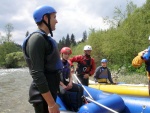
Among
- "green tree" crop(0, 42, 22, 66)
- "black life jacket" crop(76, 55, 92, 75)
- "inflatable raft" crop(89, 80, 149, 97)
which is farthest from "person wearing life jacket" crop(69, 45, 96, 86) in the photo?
"green tree" crop(0, 42, 22, 66)

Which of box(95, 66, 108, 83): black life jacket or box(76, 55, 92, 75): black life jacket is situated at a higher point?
box(76, 55, 92, 75): black life jacket

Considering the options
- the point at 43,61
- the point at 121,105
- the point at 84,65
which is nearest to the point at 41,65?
the point at 43,61

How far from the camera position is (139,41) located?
1867 centimetres

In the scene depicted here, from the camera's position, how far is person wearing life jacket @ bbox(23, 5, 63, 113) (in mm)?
2027

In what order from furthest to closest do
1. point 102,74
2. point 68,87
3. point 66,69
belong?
1. point 102,74
2. point 66,69
3. point 68,87

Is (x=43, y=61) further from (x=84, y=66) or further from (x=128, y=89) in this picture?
(x=128, y=89)

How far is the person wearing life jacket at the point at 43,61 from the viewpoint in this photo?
203cm

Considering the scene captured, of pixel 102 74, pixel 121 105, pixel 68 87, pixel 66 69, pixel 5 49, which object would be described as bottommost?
pixel 121 105

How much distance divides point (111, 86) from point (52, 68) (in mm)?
5260

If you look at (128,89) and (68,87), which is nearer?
(68,87)

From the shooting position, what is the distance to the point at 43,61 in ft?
6.83

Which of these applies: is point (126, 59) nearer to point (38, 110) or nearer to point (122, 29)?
point (122, 29)

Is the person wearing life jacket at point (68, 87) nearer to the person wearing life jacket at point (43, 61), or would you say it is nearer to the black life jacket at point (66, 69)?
the black life jacket at point (66, 69)

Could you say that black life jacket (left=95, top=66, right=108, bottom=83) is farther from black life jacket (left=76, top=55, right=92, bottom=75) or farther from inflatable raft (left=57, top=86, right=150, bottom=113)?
inflatable raft (left=57, top=86, right=150, bottom=113)
